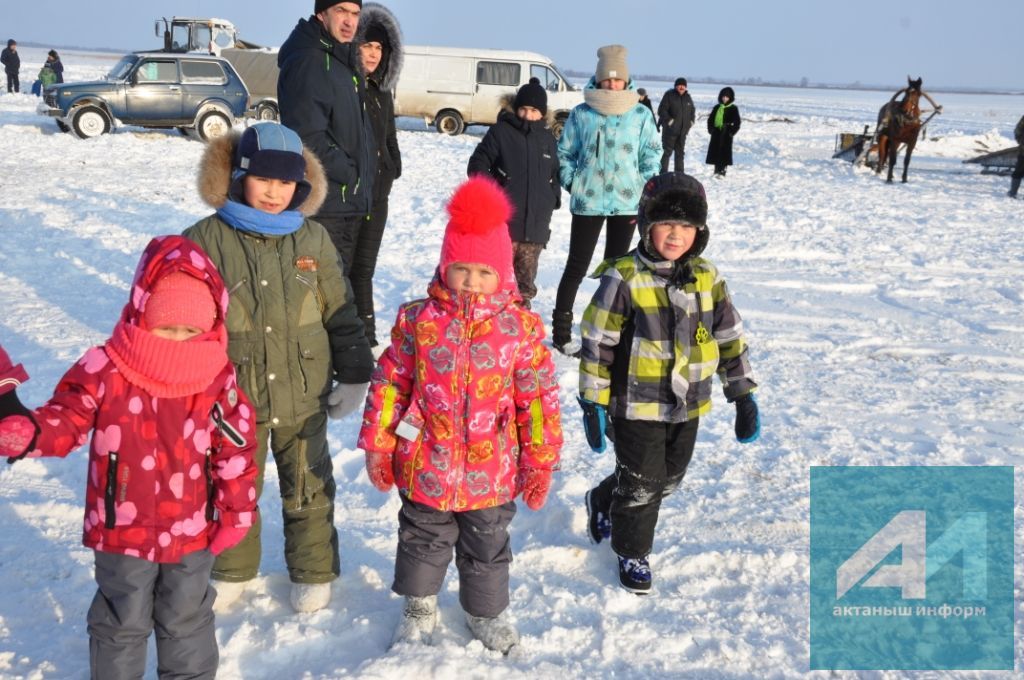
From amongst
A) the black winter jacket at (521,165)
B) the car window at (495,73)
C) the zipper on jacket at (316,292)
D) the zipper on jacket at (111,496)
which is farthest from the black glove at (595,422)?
the car window at (495,73)

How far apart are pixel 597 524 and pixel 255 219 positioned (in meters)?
1.81

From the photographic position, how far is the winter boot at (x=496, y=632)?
2582mm

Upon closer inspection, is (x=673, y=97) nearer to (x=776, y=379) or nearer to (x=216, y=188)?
(x=776, y=379)

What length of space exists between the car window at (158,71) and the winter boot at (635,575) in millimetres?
16358

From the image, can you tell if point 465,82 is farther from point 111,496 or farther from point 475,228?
point 111,496

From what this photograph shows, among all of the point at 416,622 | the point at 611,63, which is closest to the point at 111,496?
the point at 416,622

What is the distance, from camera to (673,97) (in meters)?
14.4

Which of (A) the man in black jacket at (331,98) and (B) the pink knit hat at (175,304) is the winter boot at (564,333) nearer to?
(A) the man in black jacket at (331,98)

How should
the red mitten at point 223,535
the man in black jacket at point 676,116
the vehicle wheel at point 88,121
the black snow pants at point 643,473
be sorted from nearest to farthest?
the red mitten at point 223,535 < the black snow pants at point 643,473 < the man in black jacket at point 676,116 < the vehicle wheel at point 88,121

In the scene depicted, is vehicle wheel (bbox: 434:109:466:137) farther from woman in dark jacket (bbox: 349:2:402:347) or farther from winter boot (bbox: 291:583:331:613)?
winter boot (bbox: 291:583:331:613)

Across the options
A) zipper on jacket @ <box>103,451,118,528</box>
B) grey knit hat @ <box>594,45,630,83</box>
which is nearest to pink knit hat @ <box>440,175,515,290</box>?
zipper on jacket @ <box>103,451,118,528</box>

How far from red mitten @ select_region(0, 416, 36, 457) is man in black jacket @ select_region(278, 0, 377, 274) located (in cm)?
216

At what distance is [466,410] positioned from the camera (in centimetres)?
239

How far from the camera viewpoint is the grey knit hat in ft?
16.4
